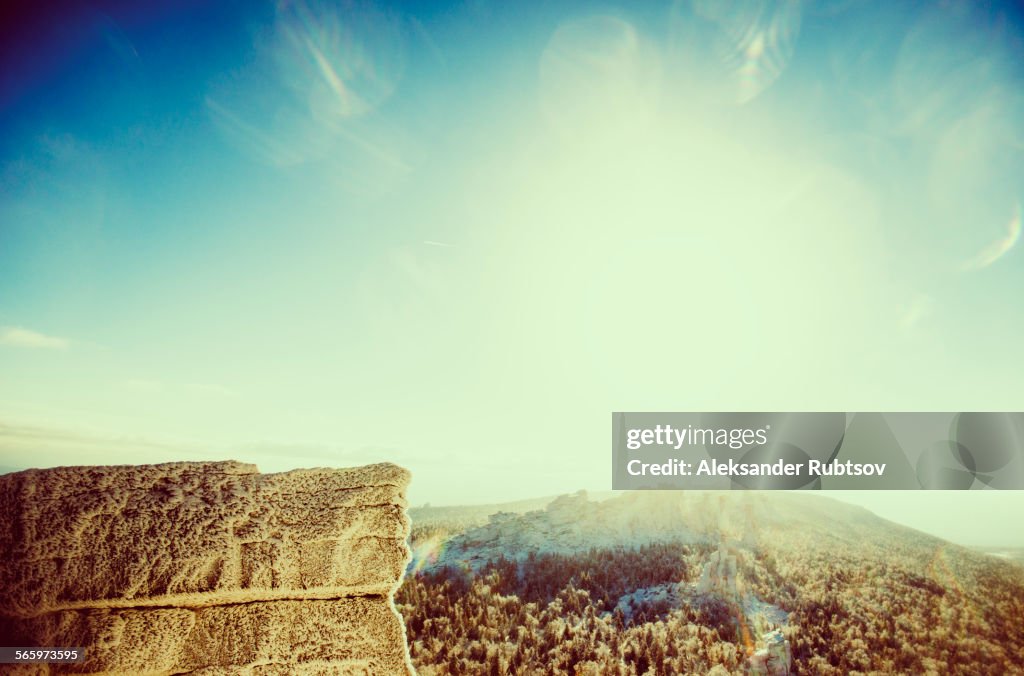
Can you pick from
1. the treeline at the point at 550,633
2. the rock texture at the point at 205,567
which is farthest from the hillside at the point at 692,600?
the rock texture at the point at 205,567

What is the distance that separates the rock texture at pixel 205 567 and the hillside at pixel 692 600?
997cm

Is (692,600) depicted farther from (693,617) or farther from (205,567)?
(205,567)

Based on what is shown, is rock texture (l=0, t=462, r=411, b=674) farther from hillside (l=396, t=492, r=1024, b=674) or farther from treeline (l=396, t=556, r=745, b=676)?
hillside (l=396, t=492, r=1024, b=674)

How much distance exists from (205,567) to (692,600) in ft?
50.1

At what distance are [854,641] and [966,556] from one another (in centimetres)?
1543

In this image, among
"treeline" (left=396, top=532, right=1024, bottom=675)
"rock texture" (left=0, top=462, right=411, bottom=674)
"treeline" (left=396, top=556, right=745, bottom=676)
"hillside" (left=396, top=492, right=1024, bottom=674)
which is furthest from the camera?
"hillside" (left=396, top=492, right=1024, bottom=674)

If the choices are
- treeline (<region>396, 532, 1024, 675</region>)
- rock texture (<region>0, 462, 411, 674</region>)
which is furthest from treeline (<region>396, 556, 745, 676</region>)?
rock texture (<region>0, 462, 411, 674</region>)

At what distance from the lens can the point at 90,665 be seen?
2.27 metres

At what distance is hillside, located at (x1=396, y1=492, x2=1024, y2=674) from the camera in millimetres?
11609

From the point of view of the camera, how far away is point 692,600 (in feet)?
46.6

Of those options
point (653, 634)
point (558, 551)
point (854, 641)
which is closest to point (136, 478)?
point (653, 634)

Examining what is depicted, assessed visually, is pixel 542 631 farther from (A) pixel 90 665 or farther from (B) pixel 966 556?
(B) pixel 966 556

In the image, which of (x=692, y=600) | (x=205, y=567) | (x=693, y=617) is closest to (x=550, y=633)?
(x=693, y=617)

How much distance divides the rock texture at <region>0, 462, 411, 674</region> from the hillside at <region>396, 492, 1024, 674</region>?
9.97m
